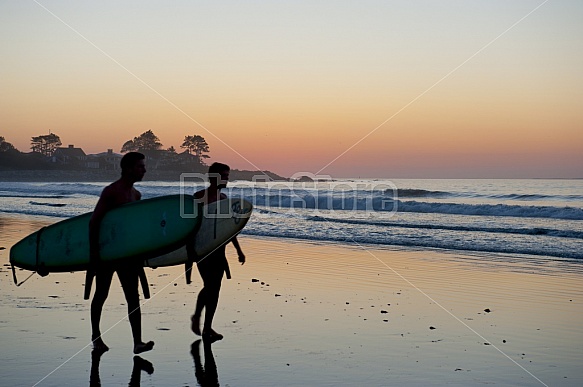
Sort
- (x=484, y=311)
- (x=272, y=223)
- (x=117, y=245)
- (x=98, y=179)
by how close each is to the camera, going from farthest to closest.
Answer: (x=98, y=179) → (x=272, y=223) → (x=484, y=311) → (x=117, y=245)

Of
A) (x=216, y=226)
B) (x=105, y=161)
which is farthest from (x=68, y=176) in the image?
(x=216, y=226)

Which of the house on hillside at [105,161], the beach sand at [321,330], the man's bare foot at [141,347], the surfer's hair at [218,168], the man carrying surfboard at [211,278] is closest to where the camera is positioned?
the beach sand at [321,330]

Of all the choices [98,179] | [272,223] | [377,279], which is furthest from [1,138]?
[377,279]

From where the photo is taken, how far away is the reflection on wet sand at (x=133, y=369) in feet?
15.4

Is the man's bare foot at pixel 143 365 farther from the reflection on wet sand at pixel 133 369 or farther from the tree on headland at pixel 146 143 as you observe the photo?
the tree on headland at pixel 146 143

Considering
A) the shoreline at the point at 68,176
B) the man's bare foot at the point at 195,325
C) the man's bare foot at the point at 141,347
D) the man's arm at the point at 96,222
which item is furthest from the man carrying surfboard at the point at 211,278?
the shoreline at the point at 68,176

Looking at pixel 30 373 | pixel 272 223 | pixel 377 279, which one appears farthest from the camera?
pixel 272 223

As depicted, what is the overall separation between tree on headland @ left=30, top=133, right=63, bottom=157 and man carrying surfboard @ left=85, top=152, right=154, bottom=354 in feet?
481

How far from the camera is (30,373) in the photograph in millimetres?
4840

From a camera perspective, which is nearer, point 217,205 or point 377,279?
point 217,205

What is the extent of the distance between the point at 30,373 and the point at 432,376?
2.87 m

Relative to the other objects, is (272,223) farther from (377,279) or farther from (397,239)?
(377,279)

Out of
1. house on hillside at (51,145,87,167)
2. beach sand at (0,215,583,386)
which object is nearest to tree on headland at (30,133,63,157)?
house on hillside at (51,145,87,167)

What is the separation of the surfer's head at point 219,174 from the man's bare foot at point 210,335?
135 centimetres
